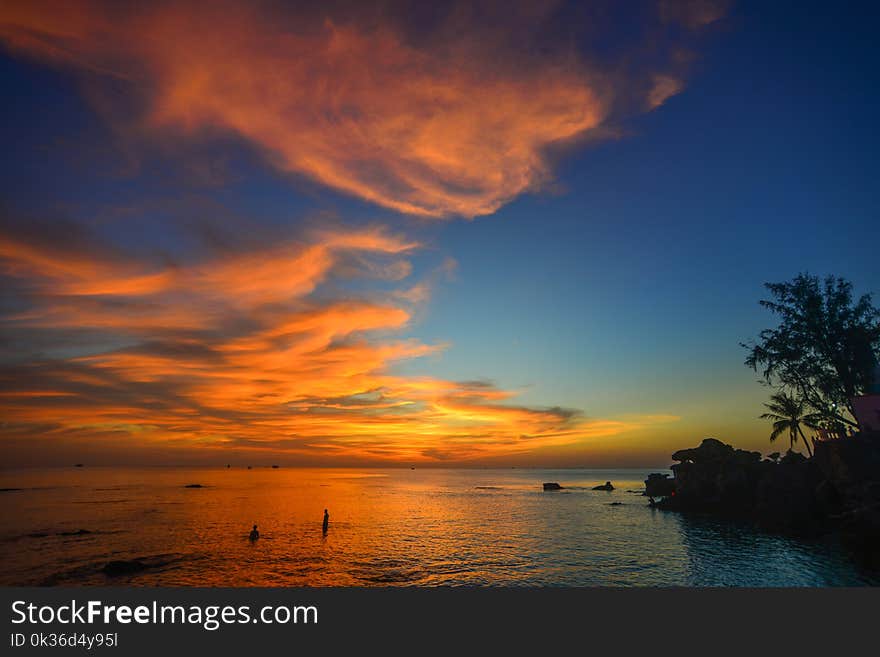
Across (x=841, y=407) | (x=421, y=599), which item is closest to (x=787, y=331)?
(x=841, y=407)

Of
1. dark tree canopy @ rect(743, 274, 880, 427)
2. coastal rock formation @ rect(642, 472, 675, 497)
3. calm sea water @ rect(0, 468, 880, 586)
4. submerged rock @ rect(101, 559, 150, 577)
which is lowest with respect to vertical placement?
coastal rock formation @ rect(642, 472, 675, 497)

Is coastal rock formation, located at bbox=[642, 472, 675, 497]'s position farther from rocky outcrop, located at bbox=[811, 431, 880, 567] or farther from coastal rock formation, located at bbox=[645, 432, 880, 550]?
rocky outcrop, located at bbox=[811, 431, 880, 567]

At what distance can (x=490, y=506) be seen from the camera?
86562mm

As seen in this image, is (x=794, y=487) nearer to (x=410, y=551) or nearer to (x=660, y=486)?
(x=410, y=551)

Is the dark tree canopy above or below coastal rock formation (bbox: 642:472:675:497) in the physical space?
above

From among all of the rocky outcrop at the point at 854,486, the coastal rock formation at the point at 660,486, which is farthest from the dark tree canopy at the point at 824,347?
the coastal rock formation at the point at 660,486

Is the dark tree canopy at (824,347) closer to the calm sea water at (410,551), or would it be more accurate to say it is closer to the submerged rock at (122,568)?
the calm sea water at (410,551)

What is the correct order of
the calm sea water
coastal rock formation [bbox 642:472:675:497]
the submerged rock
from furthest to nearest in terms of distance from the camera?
coastal rock formation [bbox 642:472:675:497] → the submerged rock → the calm sea water

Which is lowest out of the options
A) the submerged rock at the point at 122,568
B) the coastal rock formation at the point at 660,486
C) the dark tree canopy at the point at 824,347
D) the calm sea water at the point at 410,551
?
the coastal rock formation at the point at 660,486

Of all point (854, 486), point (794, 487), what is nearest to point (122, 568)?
point (854, 486)

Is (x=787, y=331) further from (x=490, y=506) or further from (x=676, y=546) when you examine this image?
(x=490, y=506)

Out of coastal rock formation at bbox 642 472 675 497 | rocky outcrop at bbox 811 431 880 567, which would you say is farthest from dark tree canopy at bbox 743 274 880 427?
coastal rock formation at bbox 642 472 675 497

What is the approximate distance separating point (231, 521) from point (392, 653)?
61457 mm

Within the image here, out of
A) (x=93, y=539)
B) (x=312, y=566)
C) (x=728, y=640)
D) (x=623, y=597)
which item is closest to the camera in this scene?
(x=728, y=640)
